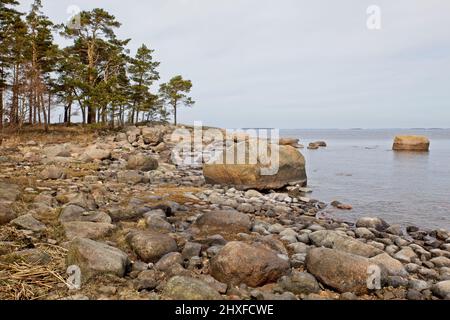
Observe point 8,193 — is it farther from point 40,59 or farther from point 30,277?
point 40,59

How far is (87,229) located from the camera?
6.06 metres

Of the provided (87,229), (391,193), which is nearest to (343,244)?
(87,229)

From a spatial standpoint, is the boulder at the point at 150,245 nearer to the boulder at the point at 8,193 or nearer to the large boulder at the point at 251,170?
the boulder at the point at 8,193

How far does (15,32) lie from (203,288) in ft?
110

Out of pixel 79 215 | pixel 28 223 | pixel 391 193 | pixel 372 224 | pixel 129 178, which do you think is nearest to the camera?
pixel 28 223

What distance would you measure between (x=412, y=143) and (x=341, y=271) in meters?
41.0

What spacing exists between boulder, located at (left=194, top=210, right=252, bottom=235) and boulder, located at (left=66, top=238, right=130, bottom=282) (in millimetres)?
2496

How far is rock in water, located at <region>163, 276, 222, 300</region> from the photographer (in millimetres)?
4008

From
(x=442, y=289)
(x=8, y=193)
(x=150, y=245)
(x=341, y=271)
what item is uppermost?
(x=8, y=193)

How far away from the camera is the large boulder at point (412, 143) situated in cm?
3899

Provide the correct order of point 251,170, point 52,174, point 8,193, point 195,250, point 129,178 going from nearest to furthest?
point 195,250 < point 8,193 < point 52,174 < point 129,178 < point 251,170

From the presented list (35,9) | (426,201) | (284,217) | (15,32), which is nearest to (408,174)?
(426,201)

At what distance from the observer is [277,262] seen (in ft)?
15.8

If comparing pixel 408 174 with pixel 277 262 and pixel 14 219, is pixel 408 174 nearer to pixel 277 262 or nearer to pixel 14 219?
pixel 277 262
